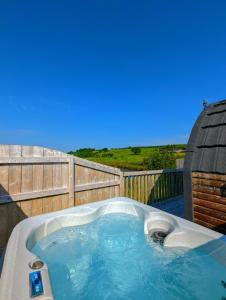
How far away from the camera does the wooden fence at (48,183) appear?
10.0ft

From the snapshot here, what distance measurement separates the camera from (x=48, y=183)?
357 cm

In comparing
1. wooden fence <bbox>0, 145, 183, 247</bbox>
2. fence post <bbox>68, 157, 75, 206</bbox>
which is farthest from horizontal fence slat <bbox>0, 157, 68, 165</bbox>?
fence post <bbox>68, 157, 75, 206</bbox>

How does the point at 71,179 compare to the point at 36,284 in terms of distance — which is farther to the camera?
the point at 71,179

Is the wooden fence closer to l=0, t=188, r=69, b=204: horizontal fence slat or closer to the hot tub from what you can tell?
l=0, t=188, r=69, b=204: horizontal fence slat

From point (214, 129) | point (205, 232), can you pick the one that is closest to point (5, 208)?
point (205, 232)

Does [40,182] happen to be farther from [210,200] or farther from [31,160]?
[210,200]

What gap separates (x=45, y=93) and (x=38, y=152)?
5.40m

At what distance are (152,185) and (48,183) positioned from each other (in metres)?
3.11

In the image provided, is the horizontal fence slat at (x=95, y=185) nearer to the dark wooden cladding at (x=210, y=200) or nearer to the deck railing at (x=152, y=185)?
the deck railing at (x=152, y=185)

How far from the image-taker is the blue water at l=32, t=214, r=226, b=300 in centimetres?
164

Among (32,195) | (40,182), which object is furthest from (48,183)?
(32,195)

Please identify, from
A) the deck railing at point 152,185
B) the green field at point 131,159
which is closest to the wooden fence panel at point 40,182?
the deck railing at point 152,185

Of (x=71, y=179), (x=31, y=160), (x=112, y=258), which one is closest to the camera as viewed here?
(x=112, y=258)

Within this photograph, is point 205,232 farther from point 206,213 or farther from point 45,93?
point 45,93
